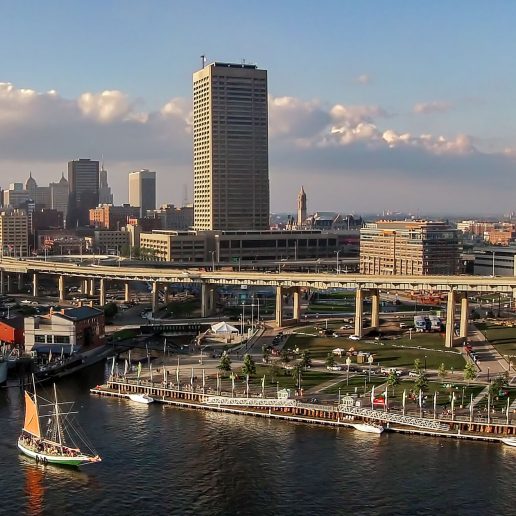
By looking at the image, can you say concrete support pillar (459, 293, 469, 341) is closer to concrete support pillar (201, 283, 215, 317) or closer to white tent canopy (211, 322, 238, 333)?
white tent canopy (211, 322, 238, 333)

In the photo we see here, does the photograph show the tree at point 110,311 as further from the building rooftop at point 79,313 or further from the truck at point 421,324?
the truck at point 421,324

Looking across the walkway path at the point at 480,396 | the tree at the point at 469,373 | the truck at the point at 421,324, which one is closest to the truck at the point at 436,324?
the truck at the point at 421,324

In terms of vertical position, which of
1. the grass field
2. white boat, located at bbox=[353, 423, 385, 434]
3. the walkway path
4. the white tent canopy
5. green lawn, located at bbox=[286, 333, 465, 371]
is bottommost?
white boat, located at bbox=[353, 423, 385, 434]

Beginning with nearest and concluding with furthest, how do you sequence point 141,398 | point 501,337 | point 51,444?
point 51,444
point 141,398
point 501,337

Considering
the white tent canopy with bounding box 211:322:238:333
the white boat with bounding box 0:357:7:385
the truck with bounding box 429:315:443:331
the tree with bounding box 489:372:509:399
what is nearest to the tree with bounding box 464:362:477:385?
the tree with bounding box 489:372:509:399

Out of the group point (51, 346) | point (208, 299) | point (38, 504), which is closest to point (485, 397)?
point (38, 504)

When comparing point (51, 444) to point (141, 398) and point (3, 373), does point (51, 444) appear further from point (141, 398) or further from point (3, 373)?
point (3, 373)

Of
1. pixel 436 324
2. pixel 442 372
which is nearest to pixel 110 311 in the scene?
pixel 436 324
